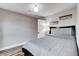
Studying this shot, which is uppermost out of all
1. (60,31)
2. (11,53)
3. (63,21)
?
(63,21)

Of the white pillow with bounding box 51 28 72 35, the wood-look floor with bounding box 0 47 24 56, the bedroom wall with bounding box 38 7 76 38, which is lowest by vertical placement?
the wood-look floor with bounding box 0 47 24 56

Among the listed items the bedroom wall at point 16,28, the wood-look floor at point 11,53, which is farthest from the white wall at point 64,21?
the wood-look floor at point 11,53

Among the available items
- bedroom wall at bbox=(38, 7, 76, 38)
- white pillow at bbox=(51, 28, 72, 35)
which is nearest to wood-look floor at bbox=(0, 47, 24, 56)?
bedroom wall at bbox=(38, 7, 76, 38)

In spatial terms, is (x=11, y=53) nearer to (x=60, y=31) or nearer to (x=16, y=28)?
(x=16, y=28)

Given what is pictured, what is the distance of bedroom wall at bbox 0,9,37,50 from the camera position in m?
1.23

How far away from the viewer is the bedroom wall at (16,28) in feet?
4.05

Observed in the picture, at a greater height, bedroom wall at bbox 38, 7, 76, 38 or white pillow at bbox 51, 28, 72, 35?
bedroom wall at bbox 38, 7, 76, 38

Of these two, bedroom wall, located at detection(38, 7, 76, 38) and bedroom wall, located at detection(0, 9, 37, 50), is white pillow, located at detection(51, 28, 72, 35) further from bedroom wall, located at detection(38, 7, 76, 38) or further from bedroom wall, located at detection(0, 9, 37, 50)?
bedroom wall, located at detection(0, 9, 37, 50)

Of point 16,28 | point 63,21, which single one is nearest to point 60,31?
point 63,21

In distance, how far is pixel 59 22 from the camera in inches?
51.5

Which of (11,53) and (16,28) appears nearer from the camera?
(11,53)

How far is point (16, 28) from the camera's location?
4.16 ft

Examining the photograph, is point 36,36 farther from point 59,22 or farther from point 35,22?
point 59,22

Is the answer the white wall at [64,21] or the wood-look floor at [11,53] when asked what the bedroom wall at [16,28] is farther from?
the white wall at [64,21]
